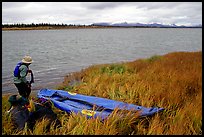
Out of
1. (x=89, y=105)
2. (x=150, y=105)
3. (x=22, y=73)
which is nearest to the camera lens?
(x=150, y=105)

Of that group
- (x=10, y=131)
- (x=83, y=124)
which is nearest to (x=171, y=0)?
(x=83, y=124)

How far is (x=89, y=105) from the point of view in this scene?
→ 6.89m

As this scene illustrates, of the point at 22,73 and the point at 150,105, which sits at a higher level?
the point at 22,73

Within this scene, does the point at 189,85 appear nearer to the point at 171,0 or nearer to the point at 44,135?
the point at 171,0

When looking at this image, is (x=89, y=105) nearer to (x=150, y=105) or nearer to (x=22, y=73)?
(x=150, y=105)

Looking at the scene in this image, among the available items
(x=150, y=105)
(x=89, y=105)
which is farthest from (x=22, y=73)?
(x=150, y=105)

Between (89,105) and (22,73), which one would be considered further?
(22,73)

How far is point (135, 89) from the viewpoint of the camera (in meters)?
7.74

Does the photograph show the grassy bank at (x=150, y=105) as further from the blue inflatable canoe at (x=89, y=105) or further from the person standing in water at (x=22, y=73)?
the person standing in water at (x=22, y=73)

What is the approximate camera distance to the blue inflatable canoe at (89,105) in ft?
19.3

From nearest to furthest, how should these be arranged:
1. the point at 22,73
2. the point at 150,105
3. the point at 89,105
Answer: the point at 150,105 → the point at 89,105 → the point at 22,73

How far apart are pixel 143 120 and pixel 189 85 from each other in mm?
3589

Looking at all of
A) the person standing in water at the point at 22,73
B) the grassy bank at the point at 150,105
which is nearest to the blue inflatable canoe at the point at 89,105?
the grassy bank at the point at 150,105

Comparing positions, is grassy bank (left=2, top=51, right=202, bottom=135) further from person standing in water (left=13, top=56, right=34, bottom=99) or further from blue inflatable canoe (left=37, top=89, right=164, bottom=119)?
person standing in water (left=13, top=56, right=34, bottom=99)
